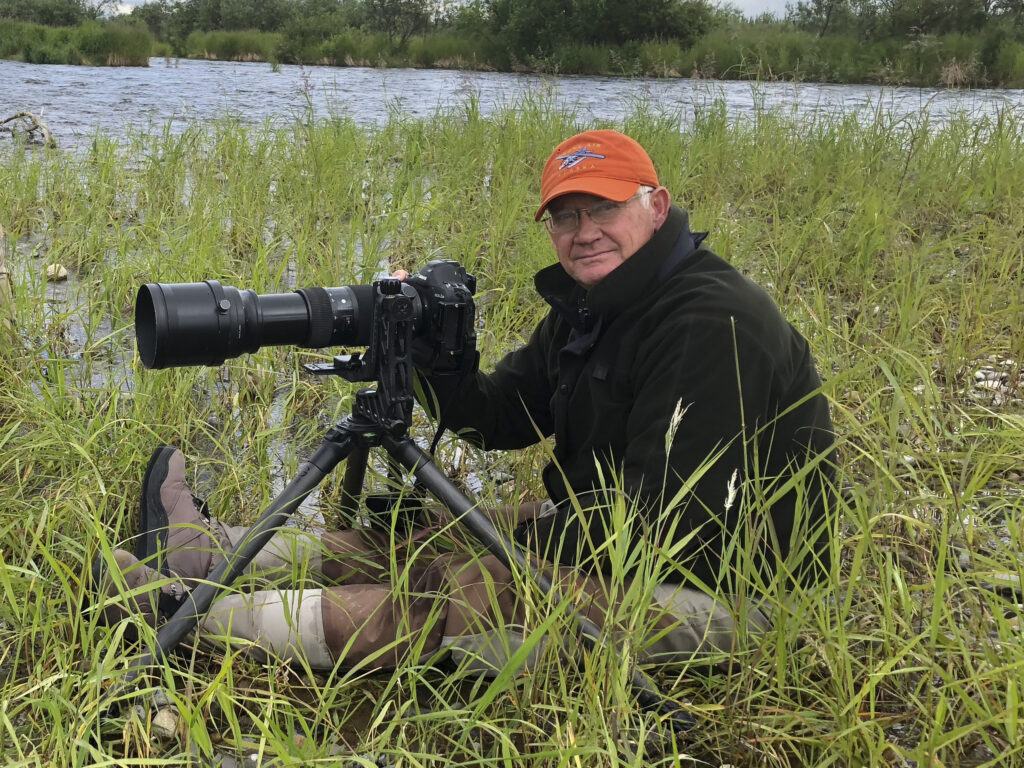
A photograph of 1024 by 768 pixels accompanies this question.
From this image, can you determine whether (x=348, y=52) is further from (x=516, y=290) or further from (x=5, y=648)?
(x=5, y=648)

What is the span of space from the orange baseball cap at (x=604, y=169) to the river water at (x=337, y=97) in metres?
4.25

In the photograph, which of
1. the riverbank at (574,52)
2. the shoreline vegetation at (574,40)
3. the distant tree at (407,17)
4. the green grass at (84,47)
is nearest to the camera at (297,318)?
the riverbank at (574,52)

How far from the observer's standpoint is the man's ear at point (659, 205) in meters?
1.84

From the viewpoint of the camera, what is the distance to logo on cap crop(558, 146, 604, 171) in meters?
1.78

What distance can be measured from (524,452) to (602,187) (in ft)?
3.20

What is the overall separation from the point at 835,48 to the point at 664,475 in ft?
69.6

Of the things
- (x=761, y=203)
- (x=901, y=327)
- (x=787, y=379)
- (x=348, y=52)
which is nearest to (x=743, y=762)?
(x=787, y=379)

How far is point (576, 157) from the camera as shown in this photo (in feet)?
5.90

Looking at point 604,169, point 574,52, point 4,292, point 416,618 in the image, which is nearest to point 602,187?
point 604,169

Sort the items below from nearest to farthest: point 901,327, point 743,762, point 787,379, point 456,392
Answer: point 743,762
point 787,379
point 456,392
point 901,327

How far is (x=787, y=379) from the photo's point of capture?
170cm

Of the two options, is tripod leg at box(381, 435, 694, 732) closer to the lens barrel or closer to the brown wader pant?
the brown wader pant

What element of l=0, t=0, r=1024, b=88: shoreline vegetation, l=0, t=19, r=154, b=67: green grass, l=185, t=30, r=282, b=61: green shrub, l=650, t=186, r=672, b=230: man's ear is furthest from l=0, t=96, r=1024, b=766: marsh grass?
l=185, t=30, r=282, b=61: green shrub

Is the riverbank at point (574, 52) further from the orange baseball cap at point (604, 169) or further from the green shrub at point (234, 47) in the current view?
the orange baseball cap at point (604, 169)
